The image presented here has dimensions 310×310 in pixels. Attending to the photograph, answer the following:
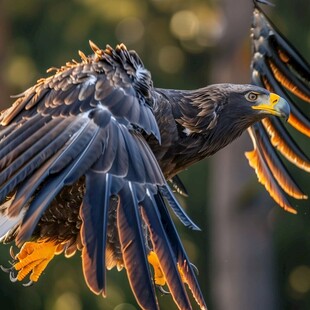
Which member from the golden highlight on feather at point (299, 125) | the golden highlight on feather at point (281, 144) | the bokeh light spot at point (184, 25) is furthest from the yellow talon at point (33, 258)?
the bokeh light spot at point (184, 25)

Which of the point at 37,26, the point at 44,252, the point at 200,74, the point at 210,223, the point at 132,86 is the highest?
the point at 132,86

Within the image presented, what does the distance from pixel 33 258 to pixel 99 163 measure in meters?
1.70

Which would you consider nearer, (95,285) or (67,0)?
(95,285)

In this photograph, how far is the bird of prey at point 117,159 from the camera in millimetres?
7137

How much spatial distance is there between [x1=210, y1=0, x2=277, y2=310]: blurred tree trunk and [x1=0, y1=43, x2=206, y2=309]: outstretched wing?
28.3 feet

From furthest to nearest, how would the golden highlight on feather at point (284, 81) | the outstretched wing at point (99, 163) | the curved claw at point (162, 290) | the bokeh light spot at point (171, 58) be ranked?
the bokeh light spot at point (171, 58), the golden highlight on feather at point (284, 81), the curved claw at point (162, 290), the outstretched wing at point (99, 163)

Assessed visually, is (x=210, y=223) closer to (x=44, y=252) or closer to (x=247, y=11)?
(x=247, y=11)

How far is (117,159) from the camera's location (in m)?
7.54

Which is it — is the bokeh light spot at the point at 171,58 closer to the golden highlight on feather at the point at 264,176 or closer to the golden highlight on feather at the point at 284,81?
the golden highlight on feather at the point at 284,81

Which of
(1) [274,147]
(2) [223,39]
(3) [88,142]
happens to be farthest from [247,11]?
(3) [88,142]

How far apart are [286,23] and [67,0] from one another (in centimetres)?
368

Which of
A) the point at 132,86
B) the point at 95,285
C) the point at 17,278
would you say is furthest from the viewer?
the point at 17,278

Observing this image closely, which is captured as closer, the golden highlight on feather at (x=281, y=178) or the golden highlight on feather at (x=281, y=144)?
the golden highlight on feather at (x=281, y=178)

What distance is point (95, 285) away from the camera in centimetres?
677
